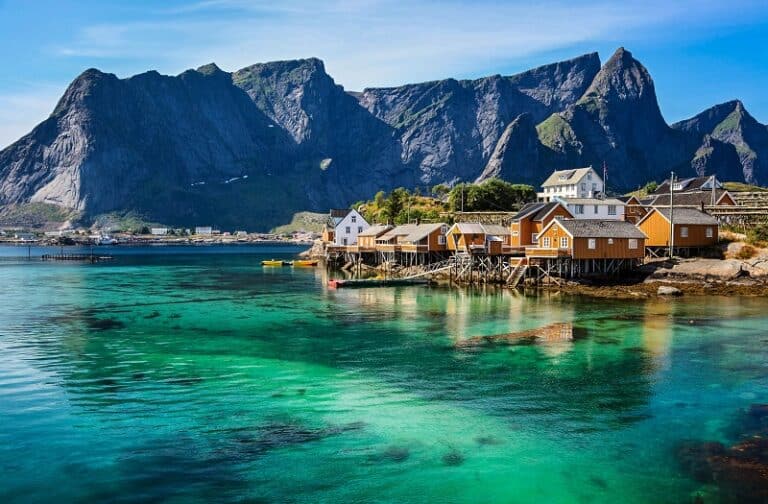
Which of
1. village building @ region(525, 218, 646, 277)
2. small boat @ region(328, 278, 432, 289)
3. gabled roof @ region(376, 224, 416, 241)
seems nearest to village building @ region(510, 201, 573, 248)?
village building @ region(525, 218, 646, 277)

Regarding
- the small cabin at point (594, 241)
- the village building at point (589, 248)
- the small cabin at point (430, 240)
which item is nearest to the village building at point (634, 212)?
the village building at point (589, 248)

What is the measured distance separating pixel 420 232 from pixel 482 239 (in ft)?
37.4

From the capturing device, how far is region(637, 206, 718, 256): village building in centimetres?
6731

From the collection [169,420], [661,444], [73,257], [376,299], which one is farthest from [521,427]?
[73,257]

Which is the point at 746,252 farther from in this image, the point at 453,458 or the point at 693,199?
the point at 453,458

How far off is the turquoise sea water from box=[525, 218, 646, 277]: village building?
16.9 metres

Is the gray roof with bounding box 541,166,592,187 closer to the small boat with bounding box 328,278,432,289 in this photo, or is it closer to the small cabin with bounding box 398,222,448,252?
the small cabin with bounding box 398,222,448,252

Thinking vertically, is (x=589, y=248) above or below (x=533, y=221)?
below

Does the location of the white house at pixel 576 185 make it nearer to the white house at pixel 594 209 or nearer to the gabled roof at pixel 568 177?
the gabled roof at pixel 568 177

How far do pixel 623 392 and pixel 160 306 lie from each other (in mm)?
41181

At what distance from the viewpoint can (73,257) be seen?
13800 centimetres

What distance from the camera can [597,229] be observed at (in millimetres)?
64062

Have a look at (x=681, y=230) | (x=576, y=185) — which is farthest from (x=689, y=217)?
(x=576, y=185)

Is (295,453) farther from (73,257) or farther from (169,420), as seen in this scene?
(73,257)
